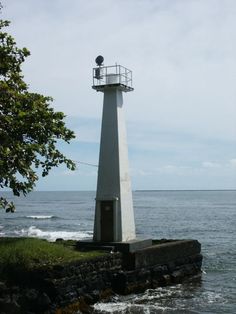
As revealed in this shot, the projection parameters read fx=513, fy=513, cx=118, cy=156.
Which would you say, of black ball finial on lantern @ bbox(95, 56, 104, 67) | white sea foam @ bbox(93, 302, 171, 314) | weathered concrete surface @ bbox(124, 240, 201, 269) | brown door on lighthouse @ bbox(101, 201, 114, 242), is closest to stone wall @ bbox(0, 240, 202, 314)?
weathered concrete surface @ bbox(124, 240, 201, 269)

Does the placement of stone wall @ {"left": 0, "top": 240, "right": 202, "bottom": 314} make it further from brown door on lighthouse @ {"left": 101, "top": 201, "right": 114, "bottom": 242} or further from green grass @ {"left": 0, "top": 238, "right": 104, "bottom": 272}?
brown door on lighthouse @ {"left": 101, "top": 201, "right": 114, "bottom": 242}

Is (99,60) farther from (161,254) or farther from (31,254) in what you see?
(31,254)

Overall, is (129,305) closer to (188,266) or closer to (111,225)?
(111,225)

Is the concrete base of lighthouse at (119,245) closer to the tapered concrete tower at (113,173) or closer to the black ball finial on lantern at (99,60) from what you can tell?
the tapered concrete tower at (113,173)

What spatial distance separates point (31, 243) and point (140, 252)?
4349mm

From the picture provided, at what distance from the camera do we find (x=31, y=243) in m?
16.8

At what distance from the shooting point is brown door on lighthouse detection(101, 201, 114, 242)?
813 inches

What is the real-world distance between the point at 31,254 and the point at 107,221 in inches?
215

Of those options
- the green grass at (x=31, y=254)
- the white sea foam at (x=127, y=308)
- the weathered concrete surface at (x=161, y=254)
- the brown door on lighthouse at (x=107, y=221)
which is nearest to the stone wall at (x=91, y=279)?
the weathered concrete surface at (x=161, y=254)

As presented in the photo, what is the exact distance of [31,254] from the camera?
52.0 feet

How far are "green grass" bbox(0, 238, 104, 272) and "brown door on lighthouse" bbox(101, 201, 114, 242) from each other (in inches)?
131

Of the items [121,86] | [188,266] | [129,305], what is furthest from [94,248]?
[121,86]

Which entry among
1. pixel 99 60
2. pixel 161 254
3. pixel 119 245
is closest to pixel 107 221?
pixel 119 245

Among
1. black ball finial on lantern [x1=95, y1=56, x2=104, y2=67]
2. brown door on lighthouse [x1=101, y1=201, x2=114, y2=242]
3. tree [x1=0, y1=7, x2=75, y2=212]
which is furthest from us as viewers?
black ball finial on lantern [x1=95, y1=56, x2=104, y2=67]
